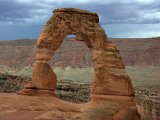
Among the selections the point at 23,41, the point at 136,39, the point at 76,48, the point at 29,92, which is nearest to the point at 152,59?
the point at 136,39

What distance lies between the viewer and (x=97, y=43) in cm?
3375

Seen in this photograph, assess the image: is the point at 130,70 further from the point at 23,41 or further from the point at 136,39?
the point at 23,41

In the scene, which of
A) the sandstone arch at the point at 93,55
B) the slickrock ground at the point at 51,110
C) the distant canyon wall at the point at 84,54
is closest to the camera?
the slickrock ground at the point at 51,110

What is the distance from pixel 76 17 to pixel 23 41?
13314 cm

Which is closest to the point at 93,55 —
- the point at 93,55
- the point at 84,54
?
the point at 93,55

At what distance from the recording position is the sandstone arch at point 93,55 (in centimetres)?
3309

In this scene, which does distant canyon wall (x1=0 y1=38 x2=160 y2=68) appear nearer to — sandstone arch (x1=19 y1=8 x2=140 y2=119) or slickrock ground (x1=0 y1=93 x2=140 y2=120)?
sandstone arch (x1=19 y1=8 x2=140 y2=119)

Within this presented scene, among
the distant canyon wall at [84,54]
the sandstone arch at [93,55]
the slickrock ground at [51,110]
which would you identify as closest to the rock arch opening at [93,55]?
the sandstone arch at [93,55]

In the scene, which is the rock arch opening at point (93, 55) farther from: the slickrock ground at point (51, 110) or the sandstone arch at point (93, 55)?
the slickrock ground at point (51, 110)

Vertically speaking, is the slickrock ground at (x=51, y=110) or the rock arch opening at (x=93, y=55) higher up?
the rock arch opening at (x=93, y=55)

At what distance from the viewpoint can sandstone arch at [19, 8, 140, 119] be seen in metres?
33.1

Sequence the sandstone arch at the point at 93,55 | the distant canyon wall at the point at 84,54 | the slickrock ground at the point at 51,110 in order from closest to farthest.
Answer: the slickrock ground at the point at 51,110, the sandstone arch at the point at 93,55, the distant canyon wall at the point at 84,54

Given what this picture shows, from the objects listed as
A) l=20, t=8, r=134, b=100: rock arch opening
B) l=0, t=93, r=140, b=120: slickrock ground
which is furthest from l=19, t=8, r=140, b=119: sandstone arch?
l=0, t=93, r=140, b=120: slickrock ground

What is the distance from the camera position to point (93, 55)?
111 ft
